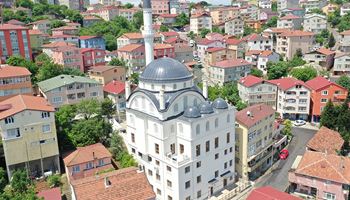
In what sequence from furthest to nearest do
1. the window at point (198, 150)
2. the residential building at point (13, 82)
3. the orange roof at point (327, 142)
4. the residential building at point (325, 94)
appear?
the residential building at point (325, 94) < the residential building at point (13, 82) < the orange roof at point (327, 142) < the window at point (198, 150)

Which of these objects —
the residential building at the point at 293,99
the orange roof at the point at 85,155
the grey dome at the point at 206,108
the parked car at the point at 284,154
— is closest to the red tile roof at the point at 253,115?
the grey dome at the point at 206,108

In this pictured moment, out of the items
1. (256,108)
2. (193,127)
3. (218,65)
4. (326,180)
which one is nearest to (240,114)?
(256,108)

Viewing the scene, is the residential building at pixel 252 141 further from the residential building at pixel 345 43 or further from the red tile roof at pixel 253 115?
the residential building at pixel 345 43

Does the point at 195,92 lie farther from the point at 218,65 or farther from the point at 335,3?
the point at 335,3

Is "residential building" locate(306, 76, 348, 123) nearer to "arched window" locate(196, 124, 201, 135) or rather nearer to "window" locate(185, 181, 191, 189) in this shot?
"arched window" locate(196, 124, 201, 135)

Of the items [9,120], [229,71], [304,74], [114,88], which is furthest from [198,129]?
[304,74]
